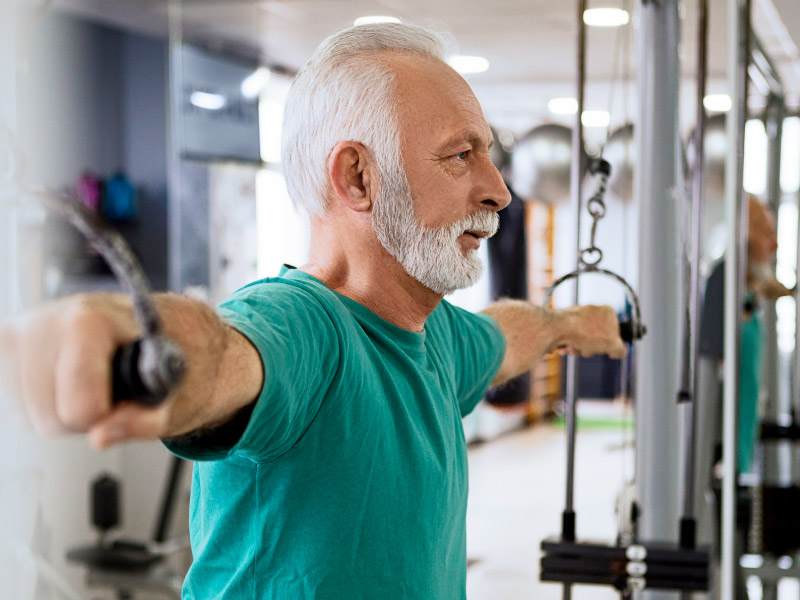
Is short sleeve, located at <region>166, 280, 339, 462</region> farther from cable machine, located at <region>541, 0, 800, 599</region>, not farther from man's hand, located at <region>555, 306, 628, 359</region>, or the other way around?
man's hand, located at <region>555, 306, 628, 359</region>

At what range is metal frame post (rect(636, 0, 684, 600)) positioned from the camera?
2141 millimetres

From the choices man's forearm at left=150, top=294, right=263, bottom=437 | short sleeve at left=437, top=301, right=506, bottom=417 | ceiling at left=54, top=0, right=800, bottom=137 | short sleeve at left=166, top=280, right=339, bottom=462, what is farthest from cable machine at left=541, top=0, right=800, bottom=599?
ceiling at left=54, top=0, right=800, bottom=137

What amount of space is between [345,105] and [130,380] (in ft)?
2.37

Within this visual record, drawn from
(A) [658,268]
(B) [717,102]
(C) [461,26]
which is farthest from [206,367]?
(B) [717,102]

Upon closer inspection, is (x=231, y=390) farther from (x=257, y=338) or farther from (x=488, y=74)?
(x=488, y=74)

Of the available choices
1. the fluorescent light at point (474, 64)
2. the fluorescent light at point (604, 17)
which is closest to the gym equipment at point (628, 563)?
the fluorescent light at point (604, 17)

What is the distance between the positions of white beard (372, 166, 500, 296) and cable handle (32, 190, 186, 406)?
2.17 ft

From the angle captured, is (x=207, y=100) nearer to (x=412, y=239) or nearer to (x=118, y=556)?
(x=118, y=556)

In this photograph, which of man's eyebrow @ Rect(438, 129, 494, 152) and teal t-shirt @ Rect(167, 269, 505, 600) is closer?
teal t-shirt @ Rect(167, 269, 505, 600)

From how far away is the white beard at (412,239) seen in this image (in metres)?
1.24

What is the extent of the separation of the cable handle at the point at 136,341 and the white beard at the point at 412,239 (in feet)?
2.17

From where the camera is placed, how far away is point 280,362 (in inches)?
34.3

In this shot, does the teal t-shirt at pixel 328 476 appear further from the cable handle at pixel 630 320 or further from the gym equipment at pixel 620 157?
the gym equipment at pixel 620 157

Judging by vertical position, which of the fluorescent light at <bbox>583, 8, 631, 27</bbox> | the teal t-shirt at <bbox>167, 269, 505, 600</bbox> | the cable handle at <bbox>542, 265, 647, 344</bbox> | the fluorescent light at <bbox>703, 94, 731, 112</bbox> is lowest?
the teal t-shirt at <bbox>167, 269, 505, 600</bbox>
